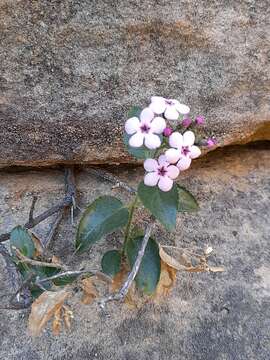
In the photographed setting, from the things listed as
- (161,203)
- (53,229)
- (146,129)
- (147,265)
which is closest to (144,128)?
(146,129)

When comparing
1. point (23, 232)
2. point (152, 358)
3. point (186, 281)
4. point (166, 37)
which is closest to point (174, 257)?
point (186, 281)

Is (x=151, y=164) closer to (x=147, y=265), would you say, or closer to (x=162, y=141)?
(x=162, y=141)

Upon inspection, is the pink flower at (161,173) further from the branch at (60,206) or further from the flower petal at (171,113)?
the branch at (60,206)

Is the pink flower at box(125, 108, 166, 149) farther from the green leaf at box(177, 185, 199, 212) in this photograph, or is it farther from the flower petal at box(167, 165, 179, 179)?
the green leaf at box(177, 185, 199, 212)

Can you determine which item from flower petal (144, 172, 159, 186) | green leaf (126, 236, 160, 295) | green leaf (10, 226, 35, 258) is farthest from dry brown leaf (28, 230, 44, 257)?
flower petal (144, 172, 159, 186)

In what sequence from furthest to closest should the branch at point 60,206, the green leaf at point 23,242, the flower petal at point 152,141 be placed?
the branch at point 60,206, the green leaf at point 23,242, the flower petal at point 152,141

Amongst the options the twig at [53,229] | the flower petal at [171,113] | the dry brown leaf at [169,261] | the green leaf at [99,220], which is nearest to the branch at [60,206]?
the twig at [53,229]

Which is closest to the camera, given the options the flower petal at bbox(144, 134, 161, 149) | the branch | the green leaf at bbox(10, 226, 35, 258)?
the flower petal at bbox(144, 134, 161, 149)
